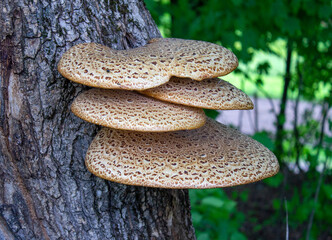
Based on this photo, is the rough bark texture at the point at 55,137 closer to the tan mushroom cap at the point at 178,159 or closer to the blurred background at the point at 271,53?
the tan mushroom cap at the point at 178,159

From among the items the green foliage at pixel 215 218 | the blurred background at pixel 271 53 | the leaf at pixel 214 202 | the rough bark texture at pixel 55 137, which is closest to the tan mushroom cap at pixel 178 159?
the rough bark texture at pixel 55 137

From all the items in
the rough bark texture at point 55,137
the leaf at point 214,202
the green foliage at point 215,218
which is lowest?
the green foliage at point 215,218

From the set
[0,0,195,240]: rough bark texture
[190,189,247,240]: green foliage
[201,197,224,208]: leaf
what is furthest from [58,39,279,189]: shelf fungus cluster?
[190,189,247,240]: green foliage

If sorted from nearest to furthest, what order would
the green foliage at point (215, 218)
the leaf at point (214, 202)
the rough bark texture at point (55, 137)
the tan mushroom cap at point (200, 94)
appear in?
the tan mushroom cap at point (200, 94) < the rough bark texture at point (55, 137) < the leaf at point (214, 202) < the green foliage at point (215, 218)

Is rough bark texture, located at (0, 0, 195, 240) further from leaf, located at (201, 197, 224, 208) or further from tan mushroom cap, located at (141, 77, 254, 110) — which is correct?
leaf, located at (201, 197, 224, 208)

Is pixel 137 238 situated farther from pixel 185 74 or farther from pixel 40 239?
pixel 185 74

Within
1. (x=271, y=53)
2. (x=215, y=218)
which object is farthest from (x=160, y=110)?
(x=271, y=53)

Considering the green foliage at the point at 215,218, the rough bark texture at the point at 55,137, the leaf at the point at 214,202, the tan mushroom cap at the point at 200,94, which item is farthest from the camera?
the green foliage at the point at 215,218

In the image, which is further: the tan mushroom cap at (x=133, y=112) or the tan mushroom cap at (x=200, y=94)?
the tan mushroom cap at (x=200, y=94)
